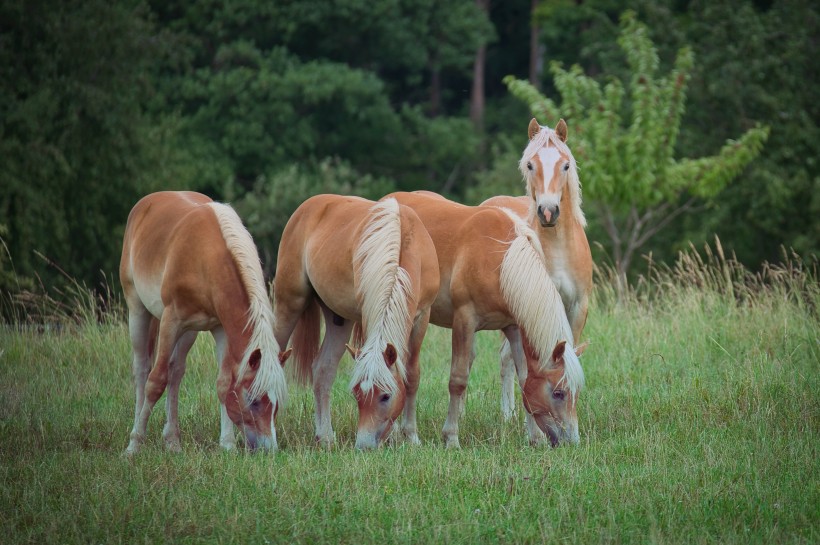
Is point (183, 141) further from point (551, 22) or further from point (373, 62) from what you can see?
point (551, 22)

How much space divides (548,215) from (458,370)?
4.37 ft

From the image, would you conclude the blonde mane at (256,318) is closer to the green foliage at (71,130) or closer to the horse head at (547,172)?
the horse head at (547,172)

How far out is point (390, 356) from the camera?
704cm

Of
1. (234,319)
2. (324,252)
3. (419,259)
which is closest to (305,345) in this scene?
(324,252)

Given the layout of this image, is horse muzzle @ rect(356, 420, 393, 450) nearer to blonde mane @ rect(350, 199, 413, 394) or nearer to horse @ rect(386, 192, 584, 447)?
blonde mane @ rect(350, 199, 413, 394)

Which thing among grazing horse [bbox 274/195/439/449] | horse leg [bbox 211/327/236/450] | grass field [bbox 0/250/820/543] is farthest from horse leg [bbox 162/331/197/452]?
grazing horse [bbox 274/195/439/449]

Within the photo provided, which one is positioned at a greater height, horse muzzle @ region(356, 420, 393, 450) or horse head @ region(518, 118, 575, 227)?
horse head @ region(518, 118, 575, 227)

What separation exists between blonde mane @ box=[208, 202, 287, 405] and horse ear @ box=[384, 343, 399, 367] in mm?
712

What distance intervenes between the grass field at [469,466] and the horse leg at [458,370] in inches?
7.0

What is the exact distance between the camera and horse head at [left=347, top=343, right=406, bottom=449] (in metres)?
6.97

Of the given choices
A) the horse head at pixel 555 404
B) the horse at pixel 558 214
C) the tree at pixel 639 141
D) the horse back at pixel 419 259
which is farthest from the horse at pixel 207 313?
the tree at pixel 639 141

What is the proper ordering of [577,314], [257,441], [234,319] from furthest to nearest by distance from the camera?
1. [577,314]
2. [234,319]
3. [257,441]

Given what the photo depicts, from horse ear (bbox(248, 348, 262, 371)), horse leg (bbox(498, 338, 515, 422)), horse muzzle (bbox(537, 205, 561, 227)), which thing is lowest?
horse leg (bbox(498, 338, 515, 422))

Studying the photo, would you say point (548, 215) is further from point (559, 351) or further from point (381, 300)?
point (381, 300)
